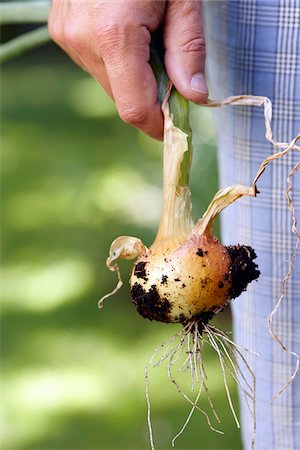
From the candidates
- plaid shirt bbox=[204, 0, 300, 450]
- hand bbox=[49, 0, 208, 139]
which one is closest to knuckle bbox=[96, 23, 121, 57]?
hand bbox=[49, 0, 208, 139]

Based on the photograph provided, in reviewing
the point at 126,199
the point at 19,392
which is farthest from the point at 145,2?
the point at 126,199

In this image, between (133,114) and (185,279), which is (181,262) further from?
(133,114)

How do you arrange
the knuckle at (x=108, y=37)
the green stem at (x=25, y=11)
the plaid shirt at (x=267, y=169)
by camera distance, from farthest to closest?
the green stem at (x=25, y=11)
the plaid shirt at (x=267, y=169)
the knuckle at (x=108, y=37)

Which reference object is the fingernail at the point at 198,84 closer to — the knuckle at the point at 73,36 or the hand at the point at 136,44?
the hand at the point at 136,44

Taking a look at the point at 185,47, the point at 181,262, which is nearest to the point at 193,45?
the point at 185,47

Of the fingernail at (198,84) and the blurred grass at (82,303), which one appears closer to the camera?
the fingernail at (198,84)

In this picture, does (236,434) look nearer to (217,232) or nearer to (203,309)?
(217,232)

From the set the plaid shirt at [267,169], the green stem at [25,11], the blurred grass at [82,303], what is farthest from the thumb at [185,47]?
the blurred grass at [82,303]

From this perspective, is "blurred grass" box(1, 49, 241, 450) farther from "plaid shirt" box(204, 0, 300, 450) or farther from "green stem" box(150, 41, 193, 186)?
"green stem" box(150, 41, 193, 186)
